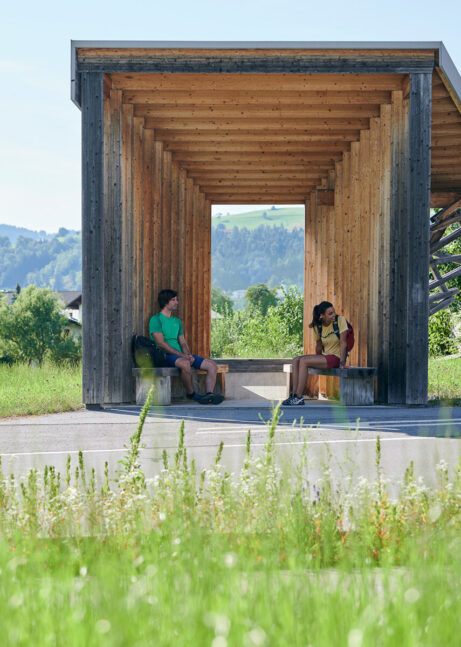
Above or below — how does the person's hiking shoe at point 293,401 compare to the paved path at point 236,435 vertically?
above

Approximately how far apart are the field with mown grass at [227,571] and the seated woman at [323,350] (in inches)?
258

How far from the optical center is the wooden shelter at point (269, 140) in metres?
9.42

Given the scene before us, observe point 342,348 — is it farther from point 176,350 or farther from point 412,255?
point 176,350

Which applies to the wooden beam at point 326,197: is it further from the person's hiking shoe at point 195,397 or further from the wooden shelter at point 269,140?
the person's hiking shoe at point 195,397

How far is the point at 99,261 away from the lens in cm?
944

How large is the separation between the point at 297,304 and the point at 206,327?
12.1 metres

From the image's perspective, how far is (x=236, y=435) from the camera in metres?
7.06

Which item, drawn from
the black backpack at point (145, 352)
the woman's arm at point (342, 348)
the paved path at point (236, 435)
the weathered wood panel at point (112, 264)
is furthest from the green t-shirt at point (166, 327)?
the woman's arm at point (342, 348)

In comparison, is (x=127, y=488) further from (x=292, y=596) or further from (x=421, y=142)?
(x=421, y=142)

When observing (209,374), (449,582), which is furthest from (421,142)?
(449,582)

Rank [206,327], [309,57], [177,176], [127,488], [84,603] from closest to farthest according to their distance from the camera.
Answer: [84,603] < [127,488] < [309,57] < [177,176] < [206,327]

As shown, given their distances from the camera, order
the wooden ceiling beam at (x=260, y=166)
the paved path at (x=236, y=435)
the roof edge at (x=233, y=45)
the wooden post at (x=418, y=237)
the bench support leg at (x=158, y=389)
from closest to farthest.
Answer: the paved path at (x=236, y=435) → the roof edge at (x=233, y=45) → the wooden post at (x=418, y=237) → the bench support leg at (x=158, y=389) → the wooden ceiling beam at (x=260, y=166)

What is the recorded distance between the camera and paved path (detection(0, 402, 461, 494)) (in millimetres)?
5316

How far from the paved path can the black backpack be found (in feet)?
2.08
